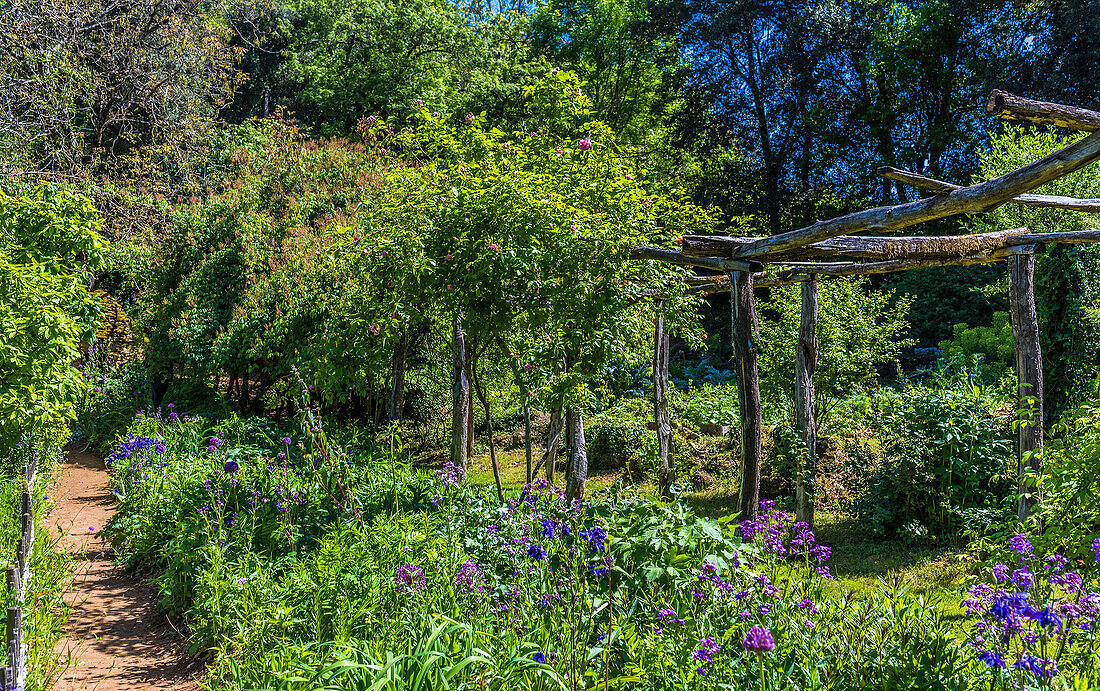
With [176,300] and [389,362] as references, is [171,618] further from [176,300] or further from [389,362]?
[176,300]

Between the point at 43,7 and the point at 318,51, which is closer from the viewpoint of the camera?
the point at 43,7

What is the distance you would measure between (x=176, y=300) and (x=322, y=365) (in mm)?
4155

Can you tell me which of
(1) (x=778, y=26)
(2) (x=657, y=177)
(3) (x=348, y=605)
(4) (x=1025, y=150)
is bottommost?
(3) (x=348, y=605)

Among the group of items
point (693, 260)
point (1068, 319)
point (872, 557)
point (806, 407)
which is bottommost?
point (872, 557)

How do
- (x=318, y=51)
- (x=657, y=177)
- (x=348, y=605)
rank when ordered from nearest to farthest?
(x=348, y=605) < (x=657, y=177) < (x=318, y=51)

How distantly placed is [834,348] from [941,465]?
158cm

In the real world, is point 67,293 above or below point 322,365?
above

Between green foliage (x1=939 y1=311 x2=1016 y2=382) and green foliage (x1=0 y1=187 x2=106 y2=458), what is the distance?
13495 mm

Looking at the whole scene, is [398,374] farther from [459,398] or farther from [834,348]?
[834,348]

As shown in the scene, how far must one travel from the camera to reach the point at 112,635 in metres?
4.94

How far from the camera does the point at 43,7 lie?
9.44 metres

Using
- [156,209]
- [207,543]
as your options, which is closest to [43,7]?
[156,209]

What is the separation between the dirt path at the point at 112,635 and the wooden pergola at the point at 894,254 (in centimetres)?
408

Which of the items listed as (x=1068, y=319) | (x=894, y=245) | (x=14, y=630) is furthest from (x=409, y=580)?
(x=1068, y=319)
